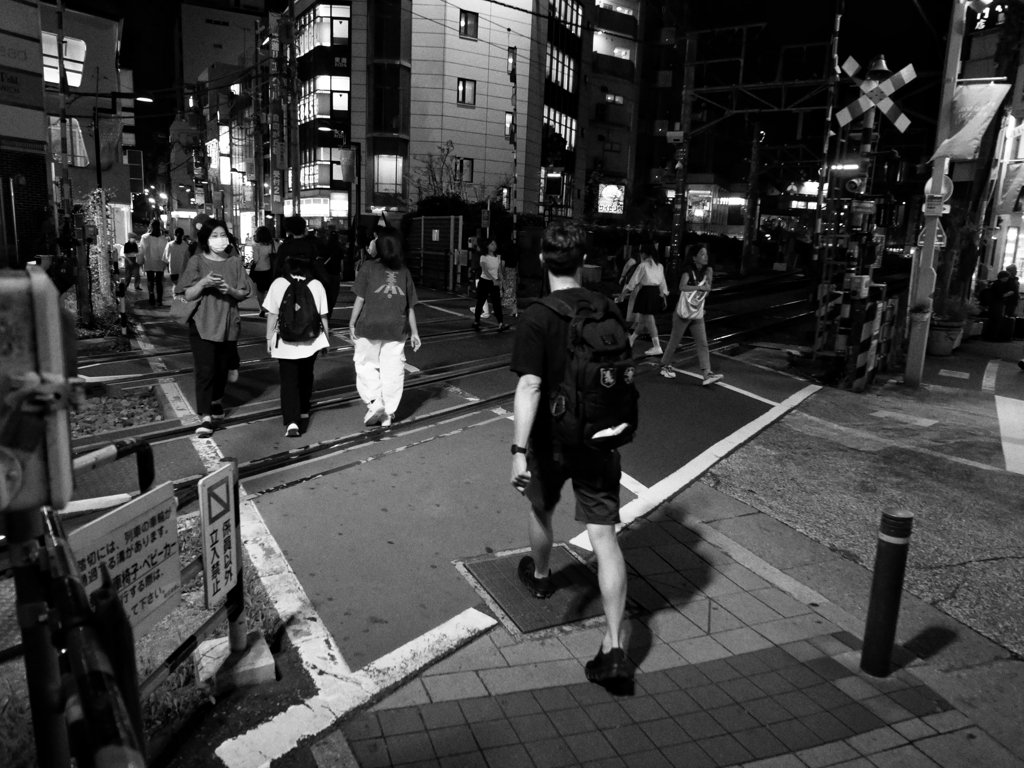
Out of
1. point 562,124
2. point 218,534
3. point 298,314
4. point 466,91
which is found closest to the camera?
point 218,534

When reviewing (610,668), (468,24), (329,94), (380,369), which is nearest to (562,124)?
(468,24)

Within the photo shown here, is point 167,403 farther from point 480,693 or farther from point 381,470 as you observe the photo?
point 480,693

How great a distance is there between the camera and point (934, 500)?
6211mm

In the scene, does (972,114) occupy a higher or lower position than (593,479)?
higher

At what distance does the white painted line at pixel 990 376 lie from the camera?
11.5 m

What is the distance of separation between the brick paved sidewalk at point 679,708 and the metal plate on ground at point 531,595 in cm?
12

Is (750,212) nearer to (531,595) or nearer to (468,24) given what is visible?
(468,24)

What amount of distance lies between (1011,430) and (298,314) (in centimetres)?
825

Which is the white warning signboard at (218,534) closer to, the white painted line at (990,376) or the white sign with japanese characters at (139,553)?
the white sign with japanese characters at (139,553)

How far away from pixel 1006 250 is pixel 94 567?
25.7m

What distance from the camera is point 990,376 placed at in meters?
12.5

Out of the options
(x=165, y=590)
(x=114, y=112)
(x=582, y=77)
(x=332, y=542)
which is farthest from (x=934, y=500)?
(x=582, y=77)

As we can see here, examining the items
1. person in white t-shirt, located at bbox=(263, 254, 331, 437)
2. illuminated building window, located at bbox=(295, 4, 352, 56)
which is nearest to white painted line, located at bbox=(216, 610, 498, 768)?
person in white t-shirt, located at bbox=(263, 254, 331, 437)

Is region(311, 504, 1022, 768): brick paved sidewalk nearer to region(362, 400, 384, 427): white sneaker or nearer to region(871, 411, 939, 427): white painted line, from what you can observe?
region(362, 400, 384, 427): white sneaker
